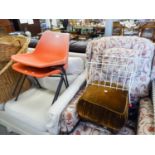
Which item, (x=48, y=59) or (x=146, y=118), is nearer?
(x=146, y=118)

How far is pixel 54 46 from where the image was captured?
60.0 inches

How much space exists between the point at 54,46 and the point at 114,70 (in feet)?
2.14

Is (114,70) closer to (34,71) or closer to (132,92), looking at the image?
(132,92)

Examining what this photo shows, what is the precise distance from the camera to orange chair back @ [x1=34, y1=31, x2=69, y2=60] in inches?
57.2

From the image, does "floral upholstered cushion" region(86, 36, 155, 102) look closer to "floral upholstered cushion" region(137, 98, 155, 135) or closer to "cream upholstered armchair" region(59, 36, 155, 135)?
"cream upholstered armchair" region(59, 36, 155, 135)

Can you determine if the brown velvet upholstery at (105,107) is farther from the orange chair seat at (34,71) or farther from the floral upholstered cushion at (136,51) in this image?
the orange chair seat at (34,71)

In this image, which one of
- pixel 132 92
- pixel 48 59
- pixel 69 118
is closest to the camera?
pixel 69 118

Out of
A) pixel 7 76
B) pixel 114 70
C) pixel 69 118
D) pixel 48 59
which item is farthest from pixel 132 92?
pixel 7 76

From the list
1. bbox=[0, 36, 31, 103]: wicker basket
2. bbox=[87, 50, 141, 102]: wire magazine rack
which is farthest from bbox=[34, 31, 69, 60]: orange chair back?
bbox=[87, 50, 141, 102]: wire magazine rack

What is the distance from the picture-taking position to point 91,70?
4.61ft

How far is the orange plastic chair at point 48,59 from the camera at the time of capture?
125 cm
